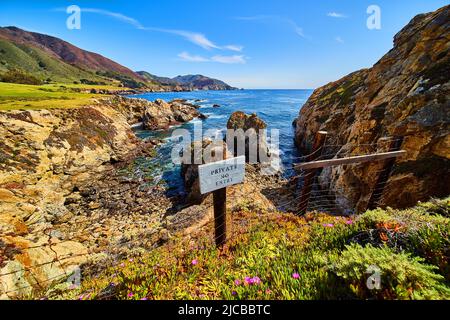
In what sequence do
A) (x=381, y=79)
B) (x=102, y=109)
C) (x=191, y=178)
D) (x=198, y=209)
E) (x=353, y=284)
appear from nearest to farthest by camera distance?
1. (x=353, y=284)
2. (x=198, y=209)
3. (x=381, y=79)
4. (x=191, y=178)
5. (x=102, y=109)

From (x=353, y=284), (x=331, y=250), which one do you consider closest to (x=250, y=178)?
(x=331, y=250)

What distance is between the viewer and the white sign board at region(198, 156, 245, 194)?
14.3 ft

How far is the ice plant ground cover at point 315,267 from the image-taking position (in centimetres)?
307

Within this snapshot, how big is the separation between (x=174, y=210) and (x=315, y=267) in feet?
42.3

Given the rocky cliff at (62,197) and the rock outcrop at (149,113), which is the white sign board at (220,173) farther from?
the rock outcrop at (149,113)

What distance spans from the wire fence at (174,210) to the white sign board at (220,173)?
1817 millimetres

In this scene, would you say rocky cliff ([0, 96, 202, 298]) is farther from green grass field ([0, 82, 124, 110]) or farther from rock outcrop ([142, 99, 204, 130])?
rock outcrop ([142, 99, 204, 130])

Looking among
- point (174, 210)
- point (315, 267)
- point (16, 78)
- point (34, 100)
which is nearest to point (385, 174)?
point (315, 267)

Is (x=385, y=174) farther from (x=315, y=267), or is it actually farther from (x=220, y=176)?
(x=220, y=176)

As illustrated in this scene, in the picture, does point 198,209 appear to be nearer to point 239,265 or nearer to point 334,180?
point 239,265

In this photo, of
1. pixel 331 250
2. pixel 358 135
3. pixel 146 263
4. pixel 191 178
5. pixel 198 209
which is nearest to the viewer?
pixel 331 250

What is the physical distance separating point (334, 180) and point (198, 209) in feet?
29.7

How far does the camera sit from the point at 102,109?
35312 millimetres

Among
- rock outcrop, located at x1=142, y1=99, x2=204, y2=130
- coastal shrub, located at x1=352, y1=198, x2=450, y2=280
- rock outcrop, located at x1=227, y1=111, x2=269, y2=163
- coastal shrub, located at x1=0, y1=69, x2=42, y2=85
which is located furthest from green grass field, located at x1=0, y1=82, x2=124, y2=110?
coastal shrub, located at x1=352, y1=198, x2=450, y2=280
